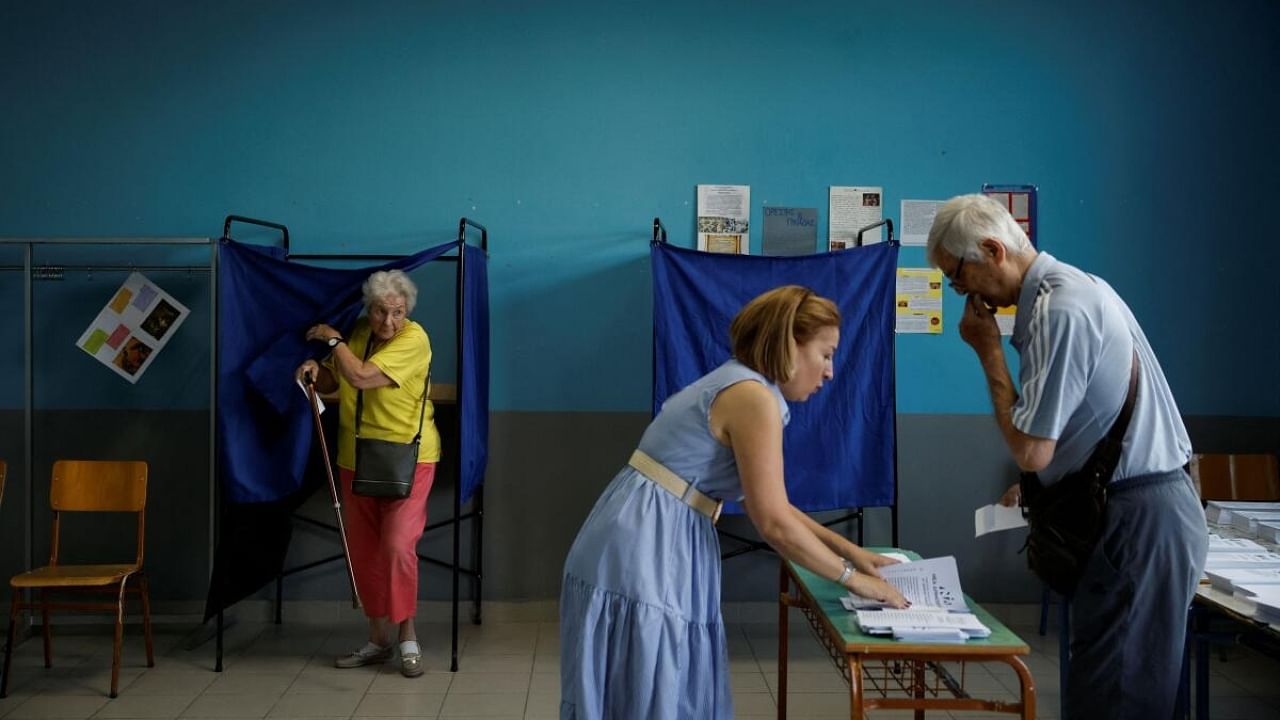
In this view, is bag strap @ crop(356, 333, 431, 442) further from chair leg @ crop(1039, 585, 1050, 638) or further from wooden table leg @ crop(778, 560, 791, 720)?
chair leg @ crop(1039, 585, 1050, 638)

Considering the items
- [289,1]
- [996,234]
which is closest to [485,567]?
[289,1]

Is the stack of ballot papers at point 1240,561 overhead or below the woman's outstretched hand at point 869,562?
below

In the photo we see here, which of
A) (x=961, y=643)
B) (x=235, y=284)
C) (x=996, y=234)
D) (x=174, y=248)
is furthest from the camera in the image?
(x=174, y=248)

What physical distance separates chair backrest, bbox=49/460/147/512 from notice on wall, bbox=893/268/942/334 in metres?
3.07

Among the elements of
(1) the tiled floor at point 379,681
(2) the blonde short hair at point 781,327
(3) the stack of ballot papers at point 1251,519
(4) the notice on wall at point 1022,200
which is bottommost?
(1) the tiled floor at point 379,681

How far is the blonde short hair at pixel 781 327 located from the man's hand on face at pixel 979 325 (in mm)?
354

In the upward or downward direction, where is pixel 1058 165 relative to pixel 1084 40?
downward

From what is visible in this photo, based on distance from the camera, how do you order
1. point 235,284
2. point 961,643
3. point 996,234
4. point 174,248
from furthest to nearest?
point 174,248 < point 235,284 < point 996,234 < point 961,643

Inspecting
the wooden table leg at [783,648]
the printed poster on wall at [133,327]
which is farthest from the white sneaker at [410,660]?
the printed poster on wall at [133,327]

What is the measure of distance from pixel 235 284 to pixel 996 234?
2.57m

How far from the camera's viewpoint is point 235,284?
3.32 m

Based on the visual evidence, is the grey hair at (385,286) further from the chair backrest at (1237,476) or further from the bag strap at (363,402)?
the chair backrest at (1237,476)

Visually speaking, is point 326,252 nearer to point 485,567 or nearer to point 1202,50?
point 485,567

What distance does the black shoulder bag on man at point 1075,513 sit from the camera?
1786mm
